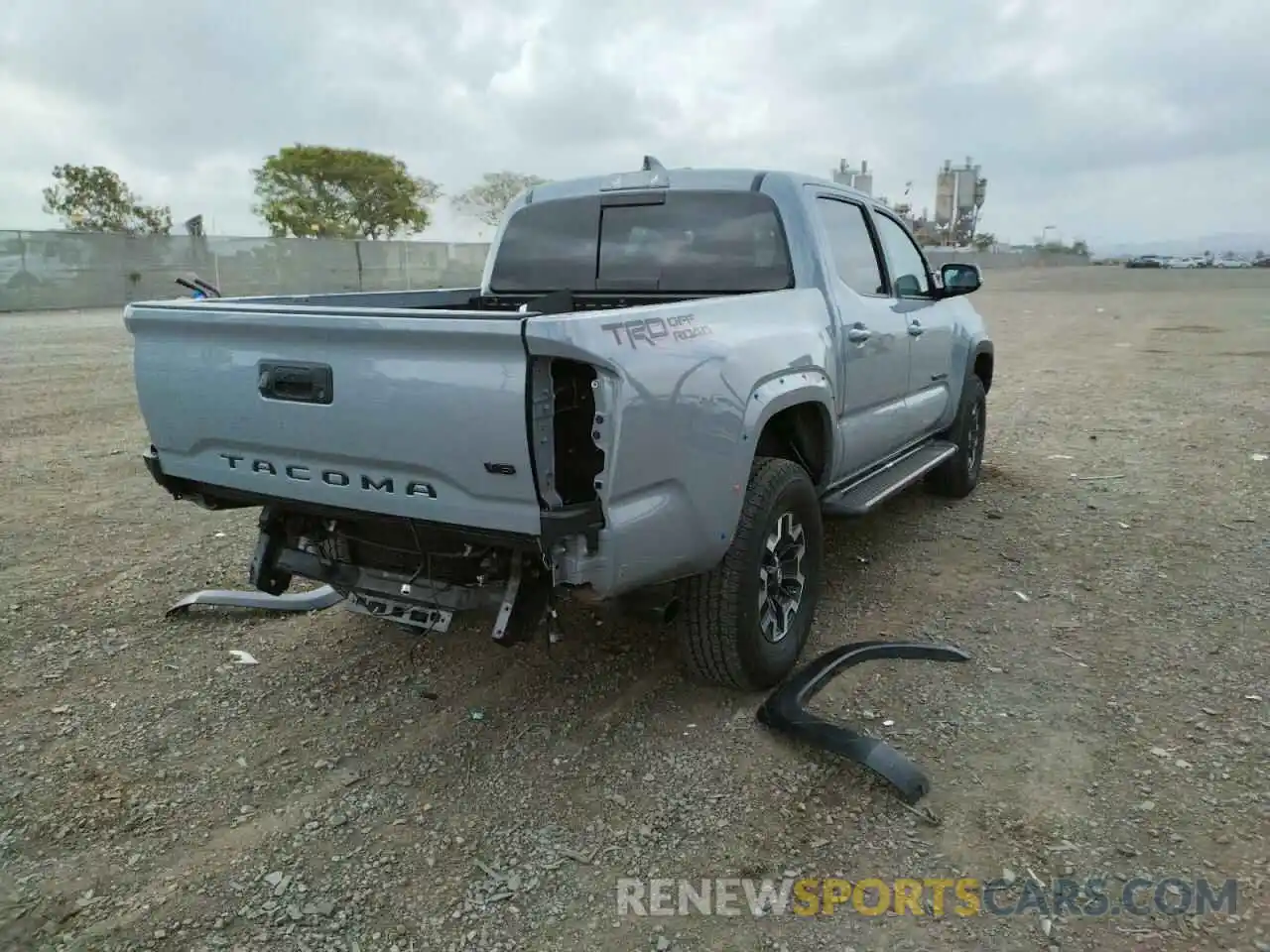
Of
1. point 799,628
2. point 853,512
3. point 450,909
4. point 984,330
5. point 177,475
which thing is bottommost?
point 450,909

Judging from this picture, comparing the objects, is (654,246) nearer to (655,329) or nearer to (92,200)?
(655,329)

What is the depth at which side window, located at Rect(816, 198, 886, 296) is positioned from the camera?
446 centimetres

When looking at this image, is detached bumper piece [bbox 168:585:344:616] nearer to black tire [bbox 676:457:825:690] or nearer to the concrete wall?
black tire [bbox 676:457:825:690]

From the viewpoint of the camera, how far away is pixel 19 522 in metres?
5.78

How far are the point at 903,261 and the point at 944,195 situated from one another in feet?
249

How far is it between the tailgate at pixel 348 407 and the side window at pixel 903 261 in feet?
10.1

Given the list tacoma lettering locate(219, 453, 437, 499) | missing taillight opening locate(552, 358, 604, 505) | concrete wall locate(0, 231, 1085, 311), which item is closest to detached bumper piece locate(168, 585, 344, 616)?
tacoma lettering locate(219, 453, 437, 499)

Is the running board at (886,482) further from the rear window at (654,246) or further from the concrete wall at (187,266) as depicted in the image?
the concrete wall at (187,266)

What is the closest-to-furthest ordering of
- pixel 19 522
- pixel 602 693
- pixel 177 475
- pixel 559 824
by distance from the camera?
1. pixel 559 824
2. pixel 177 475
3. pixel 602 693
4. pixel 19 522

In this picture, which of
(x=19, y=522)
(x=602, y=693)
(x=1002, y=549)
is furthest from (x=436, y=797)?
(x=19, y=522)

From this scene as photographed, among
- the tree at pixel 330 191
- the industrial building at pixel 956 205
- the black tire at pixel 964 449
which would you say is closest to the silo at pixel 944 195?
the industrial building at pixel 956 205

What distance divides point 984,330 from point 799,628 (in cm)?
358

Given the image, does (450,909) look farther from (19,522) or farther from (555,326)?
(19,522)

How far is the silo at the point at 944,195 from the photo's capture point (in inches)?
2834
